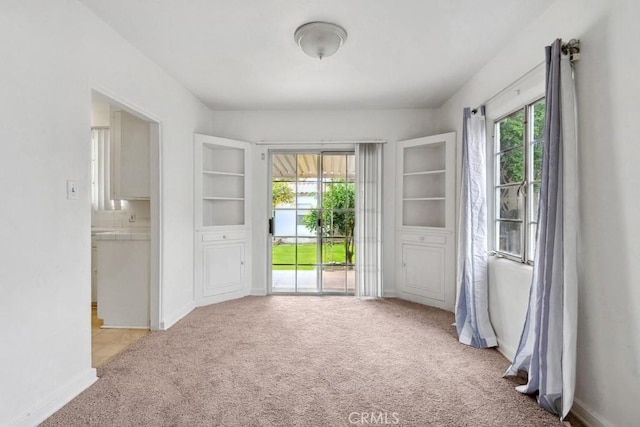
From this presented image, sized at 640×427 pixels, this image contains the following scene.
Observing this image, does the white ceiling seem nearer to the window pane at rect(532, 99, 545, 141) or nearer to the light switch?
the window pane at rect(532, 99, 545, 141)

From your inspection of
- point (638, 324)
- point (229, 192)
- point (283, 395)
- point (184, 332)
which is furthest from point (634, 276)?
point (229, 192)

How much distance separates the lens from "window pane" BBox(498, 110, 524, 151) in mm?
2691

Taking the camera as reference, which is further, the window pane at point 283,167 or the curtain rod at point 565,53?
the window pane at point 283,167

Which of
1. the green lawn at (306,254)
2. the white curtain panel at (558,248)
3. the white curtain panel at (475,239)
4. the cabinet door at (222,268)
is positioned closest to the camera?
the white curtain panel at (558,248)

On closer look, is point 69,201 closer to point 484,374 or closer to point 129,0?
point 129,0

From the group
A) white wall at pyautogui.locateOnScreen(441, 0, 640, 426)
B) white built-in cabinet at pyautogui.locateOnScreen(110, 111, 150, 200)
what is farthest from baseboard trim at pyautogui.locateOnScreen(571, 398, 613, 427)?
white built-in cabinet at pyautogui.locateOnScreen(110, 111, 150, 200)

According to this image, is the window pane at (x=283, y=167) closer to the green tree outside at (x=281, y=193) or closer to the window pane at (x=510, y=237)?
the green tree outside at (x=281, y=193)

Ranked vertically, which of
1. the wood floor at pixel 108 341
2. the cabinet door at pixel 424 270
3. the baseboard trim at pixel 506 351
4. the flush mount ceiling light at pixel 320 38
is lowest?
the wood floor at pixel 108 341

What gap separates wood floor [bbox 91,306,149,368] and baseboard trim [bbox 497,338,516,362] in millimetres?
3301

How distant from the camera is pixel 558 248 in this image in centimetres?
189

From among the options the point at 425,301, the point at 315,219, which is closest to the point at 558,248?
the point at 425,301

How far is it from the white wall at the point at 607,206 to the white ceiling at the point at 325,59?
624mm

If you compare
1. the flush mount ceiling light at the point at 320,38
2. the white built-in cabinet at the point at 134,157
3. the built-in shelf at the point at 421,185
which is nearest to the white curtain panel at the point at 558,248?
the flush mount ceiling light at the point at 320,38

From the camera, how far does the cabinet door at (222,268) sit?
164 inches
